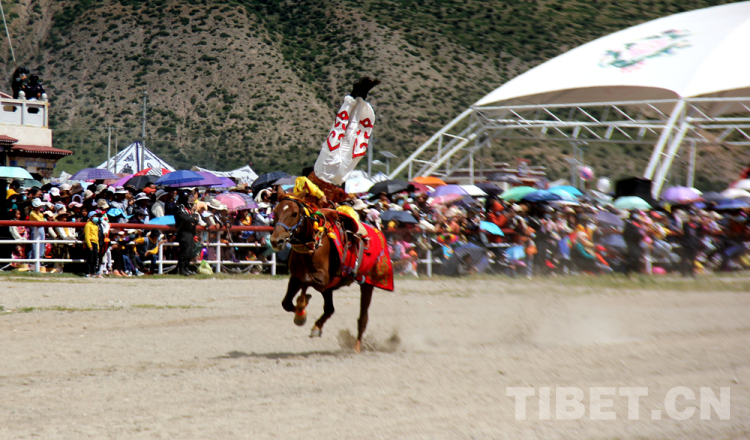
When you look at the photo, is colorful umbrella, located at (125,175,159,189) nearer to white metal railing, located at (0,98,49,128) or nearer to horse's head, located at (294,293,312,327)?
white metal railing, located at (0,98,49,128)

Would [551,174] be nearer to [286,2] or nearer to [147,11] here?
[286,2]

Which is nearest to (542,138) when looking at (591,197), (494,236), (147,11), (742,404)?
(591,197)

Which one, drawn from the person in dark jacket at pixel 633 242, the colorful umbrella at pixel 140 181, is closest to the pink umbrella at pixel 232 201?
the colorful umbrella at pixel 140 181

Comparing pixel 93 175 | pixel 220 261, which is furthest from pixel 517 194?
pixel 93 175

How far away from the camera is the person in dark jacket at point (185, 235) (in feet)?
54.4

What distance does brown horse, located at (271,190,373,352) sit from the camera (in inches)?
307

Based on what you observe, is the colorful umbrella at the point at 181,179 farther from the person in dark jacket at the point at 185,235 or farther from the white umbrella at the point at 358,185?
the white umbrella at the point at 358,185

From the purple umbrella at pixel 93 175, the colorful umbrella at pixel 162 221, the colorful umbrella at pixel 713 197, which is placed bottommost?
the colorful umbrella at pixel 162 221

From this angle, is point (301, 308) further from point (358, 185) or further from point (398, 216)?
point (358, 185)

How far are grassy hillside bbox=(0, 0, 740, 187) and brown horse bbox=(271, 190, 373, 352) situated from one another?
47.8 metres

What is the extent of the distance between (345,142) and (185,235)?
8.68m

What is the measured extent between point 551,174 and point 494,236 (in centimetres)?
3340

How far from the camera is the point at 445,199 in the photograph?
19797 millimetres

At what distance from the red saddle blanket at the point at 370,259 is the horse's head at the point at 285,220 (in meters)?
0.71
